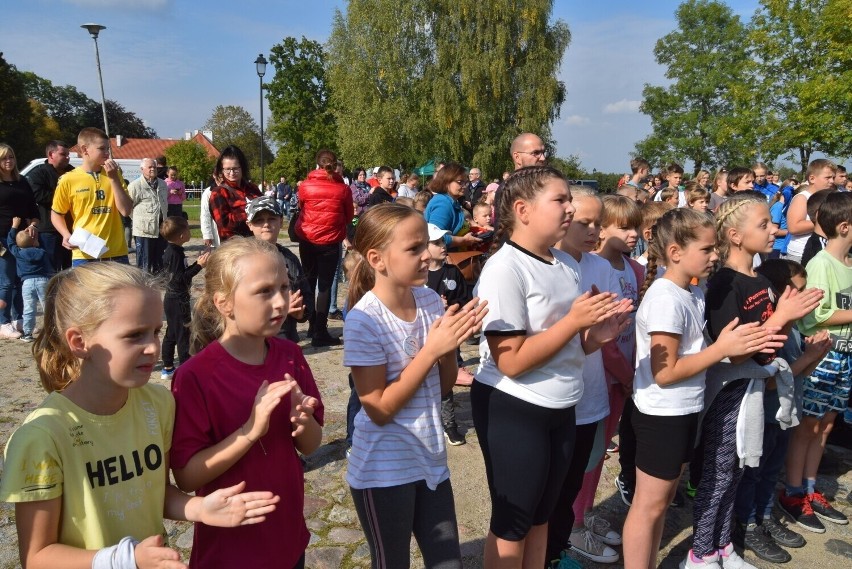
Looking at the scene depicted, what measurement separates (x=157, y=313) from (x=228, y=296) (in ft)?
1.12

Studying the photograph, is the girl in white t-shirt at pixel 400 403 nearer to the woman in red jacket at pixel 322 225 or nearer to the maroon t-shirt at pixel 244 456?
the maroon t-shirt at pixel 244 456

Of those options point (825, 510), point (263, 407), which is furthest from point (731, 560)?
point (263, 407)

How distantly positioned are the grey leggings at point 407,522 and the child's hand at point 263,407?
0.60 metres

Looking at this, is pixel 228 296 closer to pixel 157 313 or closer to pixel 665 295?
pixel 157 313

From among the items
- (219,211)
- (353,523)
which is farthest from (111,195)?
(353,523)

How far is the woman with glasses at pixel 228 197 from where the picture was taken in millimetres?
5258

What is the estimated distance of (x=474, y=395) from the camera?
8.48ft

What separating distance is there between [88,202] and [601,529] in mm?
5459

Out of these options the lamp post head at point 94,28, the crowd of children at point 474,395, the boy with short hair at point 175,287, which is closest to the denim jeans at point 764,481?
the crowd of children at point 474,395

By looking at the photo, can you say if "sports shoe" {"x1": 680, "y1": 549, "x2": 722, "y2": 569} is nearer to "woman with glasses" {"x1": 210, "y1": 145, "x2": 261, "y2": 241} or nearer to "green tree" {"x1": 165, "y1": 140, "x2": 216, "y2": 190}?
"woman with glasses" {"x1": 210, "y1": 145, "x2": 261, "y2": 241}

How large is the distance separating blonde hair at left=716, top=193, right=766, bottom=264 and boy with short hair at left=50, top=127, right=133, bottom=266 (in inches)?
207

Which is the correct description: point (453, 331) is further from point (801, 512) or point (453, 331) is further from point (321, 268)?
point (321, 268)

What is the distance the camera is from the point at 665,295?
109 inches

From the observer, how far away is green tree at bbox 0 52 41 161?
141 ft
